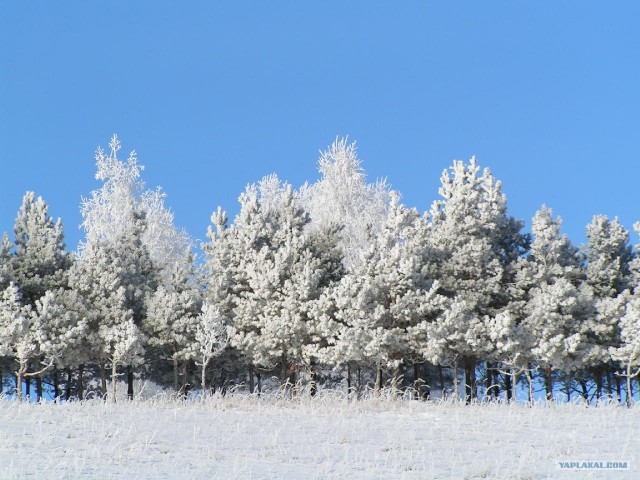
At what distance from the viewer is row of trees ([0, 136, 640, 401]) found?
129 feet

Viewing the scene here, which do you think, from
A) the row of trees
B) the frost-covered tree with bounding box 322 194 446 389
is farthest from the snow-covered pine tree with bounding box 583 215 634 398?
the frost-covered tree with bounding box 322 194 446 389

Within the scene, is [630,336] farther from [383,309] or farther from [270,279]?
[270,279]

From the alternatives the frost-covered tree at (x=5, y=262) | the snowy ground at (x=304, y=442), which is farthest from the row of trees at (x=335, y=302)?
the snowy ground at (x=304, y=442)

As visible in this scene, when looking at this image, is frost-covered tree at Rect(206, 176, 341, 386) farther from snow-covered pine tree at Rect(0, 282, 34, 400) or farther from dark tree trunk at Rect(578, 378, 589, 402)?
dark tree trunk at Rect(578, 378, 589, 402)

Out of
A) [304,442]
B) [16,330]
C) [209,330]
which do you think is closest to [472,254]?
[209,330]

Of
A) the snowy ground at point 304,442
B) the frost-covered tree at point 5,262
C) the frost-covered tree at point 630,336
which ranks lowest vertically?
the snowy ground at point 304,442

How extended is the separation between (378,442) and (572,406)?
1142 centimetres

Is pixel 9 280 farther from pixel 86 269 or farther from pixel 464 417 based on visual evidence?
pixel 464 417

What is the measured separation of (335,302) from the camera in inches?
1613

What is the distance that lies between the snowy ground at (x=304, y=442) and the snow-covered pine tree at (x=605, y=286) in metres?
18.9

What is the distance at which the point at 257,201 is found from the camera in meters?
46.8

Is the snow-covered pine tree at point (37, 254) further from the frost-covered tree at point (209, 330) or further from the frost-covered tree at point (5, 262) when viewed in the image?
the frost-covered tree at point (209, 330)

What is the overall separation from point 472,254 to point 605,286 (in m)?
9.47

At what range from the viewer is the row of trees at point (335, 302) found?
39.3 metres
